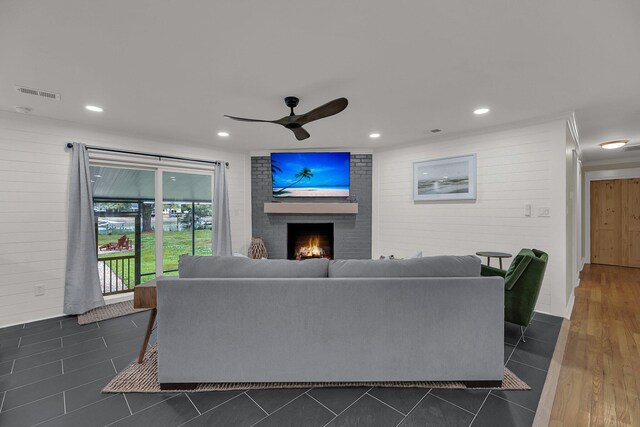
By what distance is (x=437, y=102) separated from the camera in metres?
3.03

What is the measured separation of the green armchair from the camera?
2.62 metres

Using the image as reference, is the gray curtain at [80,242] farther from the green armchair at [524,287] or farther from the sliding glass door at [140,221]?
the green armchair at [524,287]

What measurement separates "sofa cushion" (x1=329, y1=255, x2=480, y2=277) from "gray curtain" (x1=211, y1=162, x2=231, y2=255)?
3300 mm

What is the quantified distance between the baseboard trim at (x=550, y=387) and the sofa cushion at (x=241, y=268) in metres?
1.56

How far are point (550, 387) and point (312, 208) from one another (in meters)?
3.74

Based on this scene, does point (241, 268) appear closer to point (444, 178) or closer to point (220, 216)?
point (220, 216)

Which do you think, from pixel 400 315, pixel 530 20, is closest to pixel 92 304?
pixel 400 315

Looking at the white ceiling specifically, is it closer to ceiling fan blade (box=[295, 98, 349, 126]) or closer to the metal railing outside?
ceiling fan blade (box=[295, 98, 349, 126])

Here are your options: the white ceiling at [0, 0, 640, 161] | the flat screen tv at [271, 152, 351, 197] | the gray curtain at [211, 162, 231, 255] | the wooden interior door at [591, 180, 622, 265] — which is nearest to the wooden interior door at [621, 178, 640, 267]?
the wooden interior door at [591, 180, 622, 265]

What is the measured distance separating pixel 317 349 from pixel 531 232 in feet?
10.5

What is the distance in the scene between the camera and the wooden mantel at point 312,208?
198 inches

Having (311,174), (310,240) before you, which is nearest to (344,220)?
(310,240)

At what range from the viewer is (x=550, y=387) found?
2.05m

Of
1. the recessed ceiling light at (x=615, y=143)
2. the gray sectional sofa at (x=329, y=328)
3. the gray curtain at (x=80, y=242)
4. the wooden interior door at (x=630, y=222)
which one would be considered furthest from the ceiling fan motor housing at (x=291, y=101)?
the wooden interior door at (x=630, y=222)
